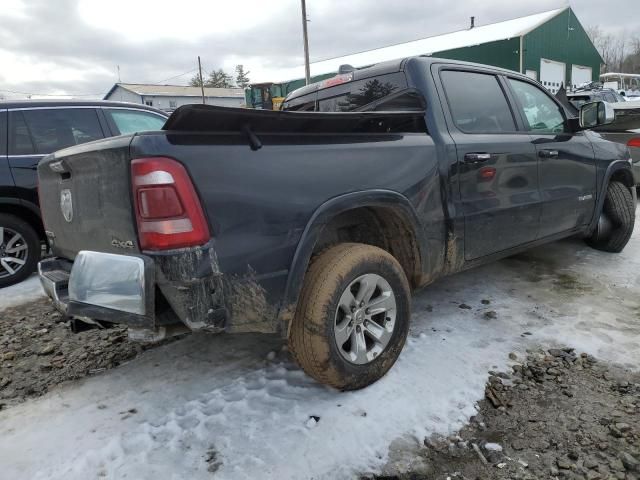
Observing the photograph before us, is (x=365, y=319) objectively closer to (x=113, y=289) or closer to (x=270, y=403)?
(x=270, y=403)

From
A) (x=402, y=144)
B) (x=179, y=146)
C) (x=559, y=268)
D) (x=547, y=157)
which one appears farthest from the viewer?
(x=559, y=268)

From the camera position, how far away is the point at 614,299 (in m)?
3.80

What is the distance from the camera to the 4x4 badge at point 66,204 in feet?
8.34

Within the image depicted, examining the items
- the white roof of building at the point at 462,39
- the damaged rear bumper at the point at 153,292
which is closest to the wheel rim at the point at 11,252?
the damaged rear bumper at the point at 153,292

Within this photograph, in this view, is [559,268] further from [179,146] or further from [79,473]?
[79,473]

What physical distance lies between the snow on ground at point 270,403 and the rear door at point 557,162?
2.39 feet

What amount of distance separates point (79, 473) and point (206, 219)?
4.06 feet

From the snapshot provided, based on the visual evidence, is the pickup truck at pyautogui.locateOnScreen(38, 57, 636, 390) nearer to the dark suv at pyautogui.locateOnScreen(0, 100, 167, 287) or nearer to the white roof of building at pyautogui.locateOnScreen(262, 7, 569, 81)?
the dark suv at pyautogui.locateOnScreen(0, 100, 167, 287)

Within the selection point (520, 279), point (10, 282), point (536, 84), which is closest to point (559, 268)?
point (520, 279)

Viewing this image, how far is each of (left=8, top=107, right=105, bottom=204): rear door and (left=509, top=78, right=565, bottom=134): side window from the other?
4180 millimetres

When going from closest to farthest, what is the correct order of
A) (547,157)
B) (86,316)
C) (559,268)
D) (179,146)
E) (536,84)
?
(179,146) → (86,316) → (547,157) → (536,84) → (559,268)

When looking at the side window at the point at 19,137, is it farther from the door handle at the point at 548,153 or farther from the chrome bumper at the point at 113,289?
the door handle at the point at 548,153

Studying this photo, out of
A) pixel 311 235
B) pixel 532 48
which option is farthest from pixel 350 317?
pixel 532 48

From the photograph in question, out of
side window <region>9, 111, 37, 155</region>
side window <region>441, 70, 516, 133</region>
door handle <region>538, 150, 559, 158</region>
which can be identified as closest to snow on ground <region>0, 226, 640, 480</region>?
door handle <region>538, 150, 559, 158</region>
